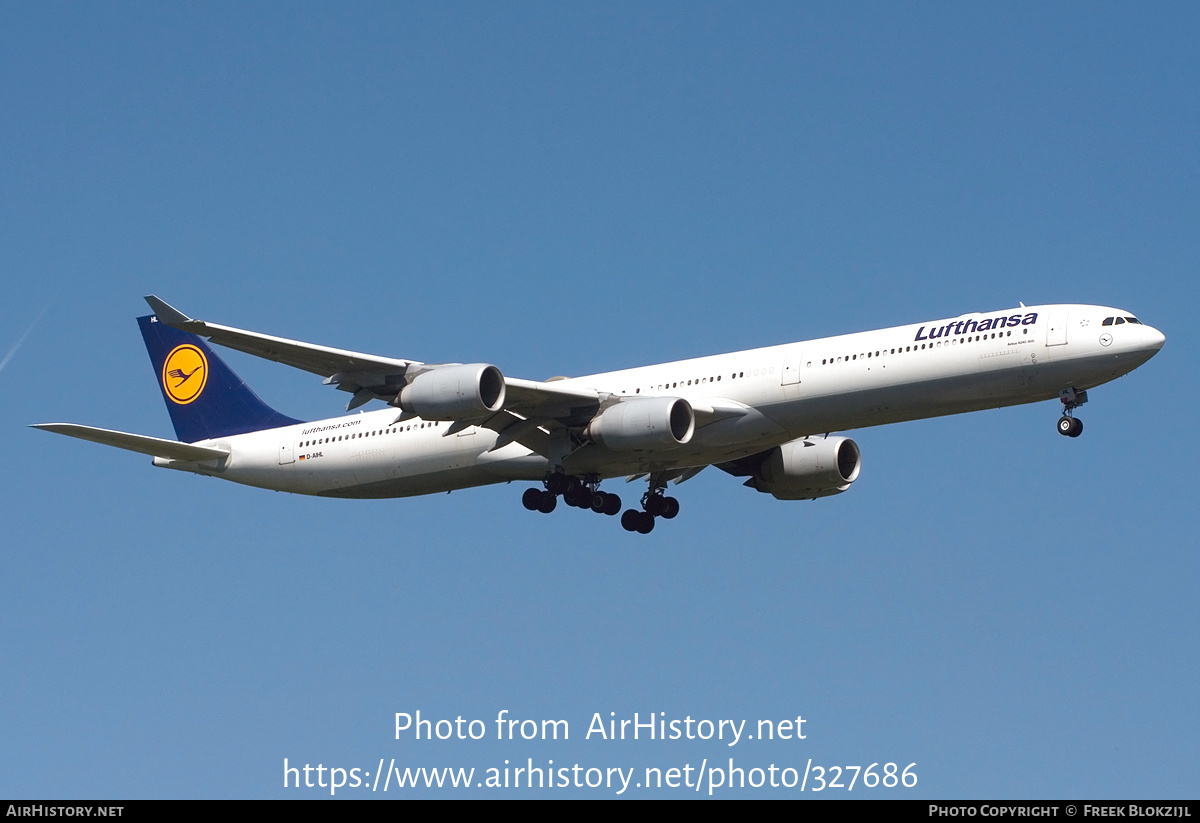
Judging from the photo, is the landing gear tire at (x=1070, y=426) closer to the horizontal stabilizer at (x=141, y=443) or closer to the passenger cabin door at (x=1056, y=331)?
the passenger cabin door at (x=1056, y=331)

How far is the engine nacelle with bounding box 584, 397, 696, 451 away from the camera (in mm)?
37719

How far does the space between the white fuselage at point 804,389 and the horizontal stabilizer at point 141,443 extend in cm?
438

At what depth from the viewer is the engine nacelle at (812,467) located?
43406 millimetres

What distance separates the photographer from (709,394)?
39312mm

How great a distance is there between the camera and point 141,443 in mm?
42531

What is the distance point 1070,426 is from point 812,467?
8.79m

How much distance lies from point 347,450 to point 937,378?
56.1 feet

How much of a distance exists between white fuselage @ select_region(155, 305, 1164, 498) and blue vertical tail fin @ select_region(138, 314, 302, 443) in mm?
4615

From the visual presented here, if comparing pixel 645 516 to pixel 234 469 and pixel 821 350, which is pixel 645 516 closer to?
pixel 821 350

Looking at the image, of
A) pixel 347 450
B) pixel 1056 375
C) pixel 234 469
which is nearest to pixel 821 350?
pixel 1056 375

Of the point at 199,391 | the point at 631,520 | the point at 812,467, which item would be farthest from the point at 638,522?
the point at 199,391

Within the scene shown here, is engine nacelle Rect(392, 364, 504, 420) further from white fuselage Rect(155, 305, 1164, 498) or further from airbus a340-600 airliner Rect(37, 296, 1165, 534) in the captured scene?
white fuselage Rect(155, 305, 1164, 498)
